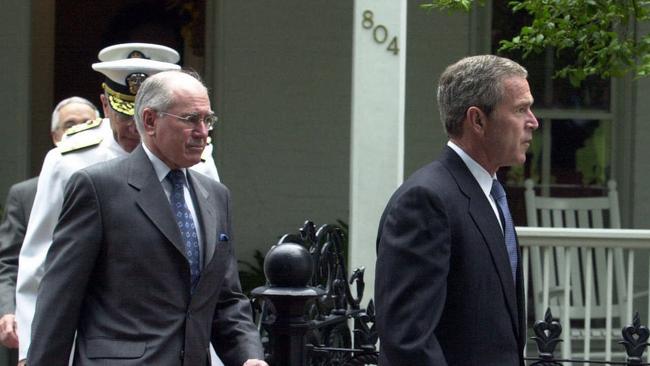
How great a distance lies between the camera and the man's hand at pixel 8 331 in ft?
19.5

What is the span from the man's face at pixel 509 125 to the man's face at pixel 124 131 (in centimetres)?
144

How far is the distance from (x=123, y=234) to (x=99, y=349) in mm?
340

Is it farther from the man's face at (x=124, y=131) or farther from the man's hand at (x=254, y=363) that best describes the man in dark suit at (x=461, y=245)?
the man's face at (x=124, y=131)

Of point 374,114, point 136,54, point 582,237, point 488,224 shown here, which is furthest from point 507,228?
point 582,237

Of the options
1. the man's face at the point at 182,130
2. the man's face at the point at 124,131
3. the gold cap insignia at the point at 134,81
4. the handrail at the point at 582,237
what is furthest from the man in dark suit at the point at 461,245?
the handrail at the point at 582,237

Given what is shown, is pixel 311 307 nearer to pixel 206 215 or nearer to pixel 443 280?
pixel 206 215

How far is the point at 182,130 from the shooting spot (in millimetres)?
3906

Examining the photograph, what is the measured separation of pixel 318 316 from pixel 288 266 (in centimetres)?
101

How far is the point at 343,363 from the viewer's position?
552 cm

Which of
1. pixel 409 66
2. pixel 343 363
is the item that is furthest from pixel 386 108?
pixel 409 66

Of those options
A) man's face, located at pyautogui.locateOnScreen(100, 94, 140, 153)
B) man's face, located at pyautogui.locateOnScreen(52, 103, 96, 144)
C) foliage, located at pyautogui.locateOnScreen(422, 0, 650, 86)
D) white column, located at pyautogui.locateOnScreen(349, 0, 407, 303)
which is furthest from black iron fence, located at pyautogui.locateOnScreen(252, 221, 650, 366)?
man's face, located at pyautogui.locateOnScreen(52, 103, 96, 144)

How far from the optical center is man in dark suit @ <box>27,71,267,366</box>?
3785mm

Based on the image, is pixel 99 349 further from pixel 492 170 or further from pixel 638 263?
pixel 638 263

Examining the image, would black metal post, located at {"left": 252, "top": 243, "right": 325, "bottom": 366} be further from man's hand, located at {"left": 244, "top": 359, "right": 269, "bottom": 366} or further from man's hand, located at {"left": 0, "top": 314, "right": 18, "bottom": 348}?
man's hand, located at {"left": 0, "top": 314, "right": 18, "bottom": 348}
